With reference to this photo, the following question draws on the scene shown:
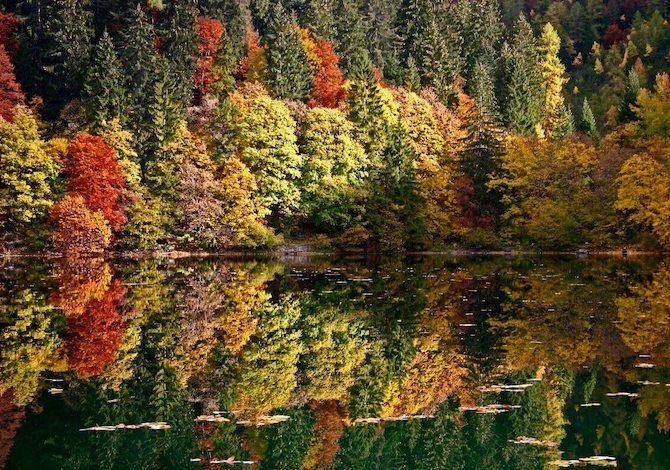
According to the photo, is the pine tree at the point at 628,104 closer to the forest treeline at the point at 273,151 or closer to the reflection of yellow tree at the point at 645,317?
the forest treeline at the point at 273,151

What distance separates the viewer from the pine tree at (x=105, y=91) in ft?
224

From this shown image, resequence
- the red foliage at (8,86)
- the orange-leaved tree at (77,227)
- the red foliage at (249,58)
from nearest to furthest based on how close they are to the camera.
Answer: the orange-leaved tree at (77,227), the red foliage at (8,86), the red foliage at (249,58)

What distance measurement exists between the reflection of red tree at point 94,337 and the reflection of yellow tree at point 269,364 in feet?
9.67

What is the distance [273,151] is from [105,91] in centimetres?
1264

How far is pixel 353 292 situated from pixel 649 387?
19254 mm

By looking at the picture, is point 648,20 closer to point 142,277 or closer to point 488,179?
point 488,179

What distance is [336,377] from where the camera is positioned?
18.2 metres

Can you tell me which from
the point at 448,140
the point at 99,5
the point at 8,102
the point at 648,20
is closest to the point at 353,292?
the point at 448,140

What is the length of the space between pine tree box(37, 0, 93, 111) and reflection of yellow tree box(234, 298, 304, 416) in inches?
2242

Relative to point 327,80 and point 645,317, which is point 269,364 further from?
point 327,80

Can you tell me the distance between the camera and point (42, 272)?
155 ft

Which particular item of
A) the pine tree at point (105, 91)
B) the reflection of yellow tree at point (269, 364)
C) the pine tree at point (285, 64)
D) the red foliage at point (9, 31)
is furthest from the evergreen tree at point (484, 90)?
the reflection of yellow tree at point (269, 364)

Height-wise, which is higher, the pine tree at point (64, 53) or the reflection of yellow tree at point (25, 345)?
the pine tree at point (64, 53)

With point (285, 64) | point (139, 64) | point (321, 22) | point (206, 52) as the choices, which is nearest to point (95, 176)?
point (139, 64)
